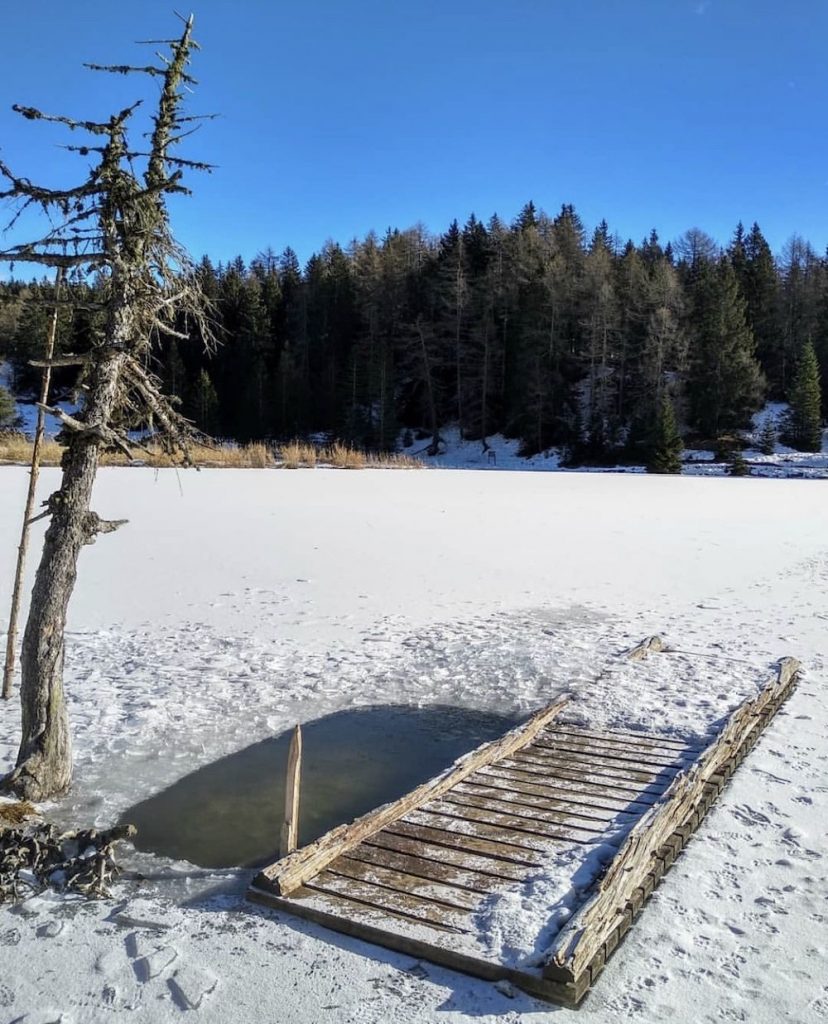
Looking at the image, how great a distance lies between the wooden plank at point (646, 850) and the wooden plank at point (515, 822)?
0.98ft

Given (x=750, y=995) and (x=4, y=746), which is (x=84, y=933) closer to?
(x=4, y=746)

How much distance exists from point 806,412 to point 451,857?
37514mm

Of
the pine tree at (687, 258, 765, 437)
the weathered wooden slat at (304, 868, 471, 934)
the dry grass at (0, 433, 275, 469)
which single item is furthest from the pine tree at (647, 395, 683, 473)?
the weathered wooden slat at (304, 868, 471, 934)

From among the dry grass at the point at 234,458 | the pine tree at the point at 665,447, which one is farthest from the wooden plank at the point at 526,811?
the pine tree at the point at 665,447

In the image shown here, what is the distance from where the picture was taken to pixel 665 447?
107 feet

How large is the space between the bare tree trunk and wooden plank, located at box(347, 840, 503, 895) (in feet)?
5.12

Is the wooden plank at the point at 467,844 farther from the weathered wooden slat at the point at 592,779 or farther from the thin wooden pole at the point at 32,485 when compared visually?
the thin wooden pole at the point at 32,485

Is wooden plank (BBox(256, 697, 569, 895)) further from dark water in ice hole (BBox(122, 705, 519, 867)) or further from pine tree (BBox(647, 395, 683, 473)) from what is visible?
pine tree (BBox(647, 395, 683, 473))

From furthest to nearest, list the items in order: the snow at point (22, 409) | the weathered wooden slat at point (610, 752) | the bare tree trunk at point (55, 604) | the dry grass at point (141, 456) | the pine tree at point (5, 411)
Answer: the snow at point (22, 409), the pine tree at point (5, 411), the dry grass at point (141, 456), the weathered wooden slat at point (610, 752), the bare tree trunk at point (55, 604)

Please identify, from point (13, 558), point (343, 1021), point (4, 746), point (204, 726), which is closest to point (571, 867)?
point (343, 1021)

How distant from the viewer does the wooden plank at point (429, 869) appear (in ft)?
10.8

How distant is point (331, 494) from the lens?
54.1ft

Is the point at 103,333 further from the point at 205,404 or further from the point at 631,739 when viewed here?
the point at 205,404

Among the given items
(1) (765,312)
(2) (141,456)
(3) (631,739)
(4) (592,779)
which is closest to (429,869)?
(4) (592,779)
